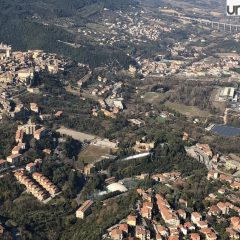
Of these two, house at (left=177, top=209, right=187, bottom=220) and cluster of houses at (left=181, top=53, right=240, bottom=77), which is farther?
cluster of houses at (left=181, top=53, right=240, bottom=77)

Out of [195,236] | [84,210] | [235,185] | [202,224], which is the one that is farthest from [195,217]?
[84,210]

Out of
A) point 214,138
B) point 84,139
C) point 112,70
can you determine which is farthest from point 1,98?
point 112,70

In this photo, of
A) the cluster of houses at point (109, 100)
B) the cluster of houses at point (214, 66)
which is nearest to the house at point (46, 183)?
the cluster of houses at point (109, 100)

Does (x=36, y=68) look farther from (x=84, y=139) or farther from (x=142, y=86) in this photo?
(x=84, y=139)

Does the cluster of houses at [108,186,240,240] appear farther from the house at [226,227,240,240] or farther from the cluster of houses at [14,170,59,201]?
the cluster of houses at [14,170,59,201]

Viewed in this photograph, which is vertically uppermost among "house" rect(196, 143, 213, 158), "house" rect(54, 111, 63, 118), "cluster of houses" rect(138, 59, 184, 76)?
"house" rect(54, 111, 63, 118)

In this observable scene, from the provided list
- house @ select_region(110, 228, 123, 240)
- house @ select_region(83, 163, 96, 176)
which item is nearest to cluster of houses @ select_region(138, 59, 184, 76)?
house @ select_region(83, 163, 96, 176)
